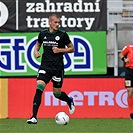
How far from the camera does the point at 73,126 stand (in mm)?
11570

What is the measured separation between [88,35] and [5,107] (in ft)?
9.12

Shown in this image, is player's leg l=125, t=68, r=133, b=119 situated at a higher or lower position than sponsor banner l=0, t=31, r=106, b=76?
lower

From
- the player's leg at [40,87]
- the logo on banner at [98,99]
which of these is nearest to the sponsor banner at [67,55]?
the logo on banner at [98,99]

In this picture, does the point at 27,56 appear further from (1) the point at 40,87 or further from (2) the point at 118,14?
(1) the point at 40,87

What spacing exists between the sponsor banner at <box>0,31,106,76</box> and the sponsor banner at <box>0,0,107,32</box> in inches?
7.0

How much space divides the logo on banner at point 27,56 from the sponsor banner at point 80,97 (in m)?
0.83

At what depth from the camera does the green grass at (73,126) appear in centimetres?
1059

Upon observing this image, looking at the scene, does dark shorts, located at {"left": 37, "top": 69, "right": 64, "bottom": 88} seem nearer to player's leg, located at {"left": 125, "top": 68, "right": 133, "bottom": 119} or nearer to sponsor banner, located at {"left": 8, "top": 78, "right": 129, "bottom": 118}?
player's leg, located at {"left": 125, "top": 68, "right": 133, "bottom": 119}

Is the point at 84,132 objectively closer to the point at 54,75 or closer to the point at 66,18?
the point at 54,75

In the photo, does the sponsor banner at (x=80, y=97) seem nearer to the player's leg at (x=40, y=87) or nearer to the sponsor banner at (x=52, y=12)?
the sponsor banner at (x=52, y=12)

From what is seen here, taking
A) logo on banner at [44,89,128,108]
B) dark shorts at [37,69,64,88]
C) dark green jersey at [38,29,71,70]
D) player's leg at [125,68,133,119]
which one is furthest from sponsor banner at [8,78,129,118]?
dark green jersey at [38,29,71,70]

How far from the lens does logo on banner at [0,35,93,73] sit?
14914 millimetres

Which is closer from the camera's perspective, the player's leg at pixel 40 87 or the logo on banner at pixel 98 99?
the player's leg at pixel 40 87

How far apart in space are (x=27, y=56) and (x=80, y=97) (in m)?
1.81
